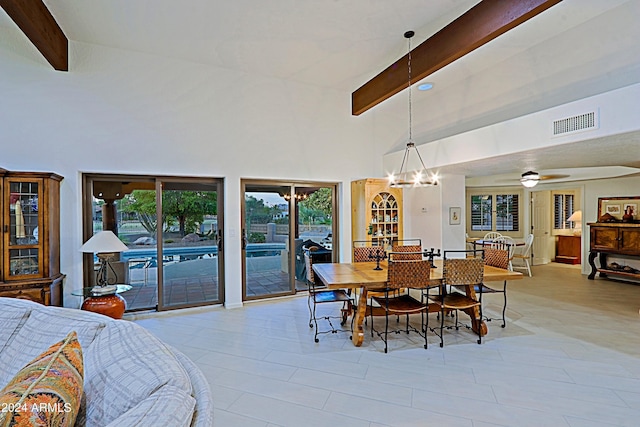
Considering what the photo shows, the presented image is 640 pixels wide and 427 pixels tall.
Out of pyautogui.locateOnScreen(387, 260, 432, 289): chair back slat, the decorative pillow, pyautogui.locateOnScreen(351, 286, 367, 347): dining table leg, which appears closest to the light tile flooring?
pyautogui.locateOnScreen(351, 286, 367, 347): dining table leg

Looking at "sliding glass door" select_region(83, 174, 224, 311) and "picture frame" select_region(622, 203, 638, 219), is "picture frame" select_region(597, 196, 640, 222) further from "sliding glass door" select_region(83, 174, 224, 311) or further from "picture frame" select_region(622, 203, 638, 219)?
"sliding glass door" select_region(83, 174, 224, 311)

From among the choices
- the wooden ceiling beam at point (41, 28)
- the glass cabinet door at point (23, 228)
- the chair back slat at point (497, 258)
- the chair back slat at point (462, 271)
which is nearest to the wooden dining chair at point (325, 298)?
the chair back slat at point (462, 271)

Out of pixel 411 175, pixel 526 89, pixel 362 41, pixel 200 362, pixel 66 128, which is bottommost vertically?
pixel 200 362

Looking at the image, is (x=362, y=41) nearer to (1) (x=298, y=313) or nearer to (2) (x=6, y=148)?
(1) (x=298, y=313)

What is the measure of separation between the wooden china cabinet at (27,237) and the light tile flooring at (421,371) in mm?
A: 1207

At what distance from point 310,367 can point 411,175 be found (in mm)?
3935

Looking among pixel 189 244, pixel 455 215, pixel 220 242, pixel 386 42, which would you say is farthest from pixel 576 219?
pixel 189 244

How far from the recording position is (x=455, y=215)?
611 centimetres

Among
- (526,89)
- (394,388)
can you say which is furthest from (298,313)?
(526,89)

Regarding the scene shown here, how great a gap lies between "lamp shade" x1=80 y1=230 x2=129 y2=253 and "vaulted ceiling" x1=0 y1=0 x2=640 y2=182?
8.00 ft

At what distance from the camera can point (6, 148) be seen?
3.93 m

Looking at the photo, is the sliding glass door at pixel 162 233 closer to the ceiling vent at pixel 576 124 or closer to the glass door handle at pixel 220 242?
the glass door handle at pixel 220 242

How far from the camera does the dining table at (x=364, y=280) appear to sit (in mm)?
3461

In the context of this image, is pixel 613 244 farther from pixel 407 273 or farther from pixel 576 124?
pixel 407 273
